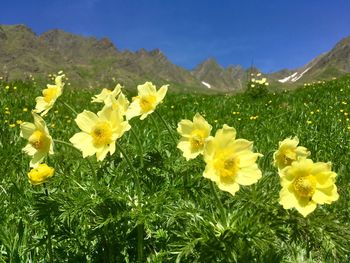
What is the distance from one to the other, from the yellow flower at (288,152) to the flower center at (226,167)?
338mm

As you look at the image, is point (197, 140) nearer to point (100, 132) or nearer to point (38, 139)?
point (100, 132)

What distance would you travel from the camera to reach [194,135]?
259 cm

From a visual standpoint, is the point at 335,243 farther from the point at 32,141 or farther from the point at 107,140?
the point at 32,141

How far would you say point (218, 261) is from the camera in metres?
2.55

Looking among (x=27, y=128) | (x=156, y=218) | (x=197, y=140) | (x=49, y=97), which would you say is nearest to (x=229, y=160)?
(x=197, y=140)

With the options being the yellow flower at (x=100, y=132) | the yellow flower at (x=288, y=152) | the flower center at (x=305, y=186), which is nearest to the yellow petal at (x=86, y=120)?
the yellow flower at (x=100, y=132)

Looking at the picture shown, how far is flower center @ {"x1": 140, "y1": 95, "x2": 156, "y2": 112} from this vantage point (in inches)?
120

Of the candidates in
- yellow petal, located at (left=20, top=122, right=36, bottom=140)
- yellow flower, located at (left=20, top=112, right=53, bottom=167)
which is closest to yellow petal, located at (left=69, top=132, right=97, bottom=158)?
yellow flower, located at (left=20, top=112, right=53, bottom=167)

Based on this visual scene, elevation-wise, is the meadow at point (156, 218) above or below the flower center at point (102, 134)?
below

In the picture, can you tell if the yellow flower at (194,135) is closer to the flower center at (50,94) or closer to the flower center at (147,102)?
the flower center at (147,102)

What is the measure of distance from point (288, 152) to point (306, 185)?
1.20ft

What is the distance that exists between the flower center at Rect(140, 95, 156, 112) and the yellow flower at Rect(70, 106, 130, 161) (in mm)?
447

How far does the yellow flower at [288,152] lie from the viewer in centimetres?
258

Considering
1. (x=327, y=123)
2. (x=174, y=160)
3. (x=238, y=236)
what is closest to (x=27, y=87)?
(x=327, y=123)
